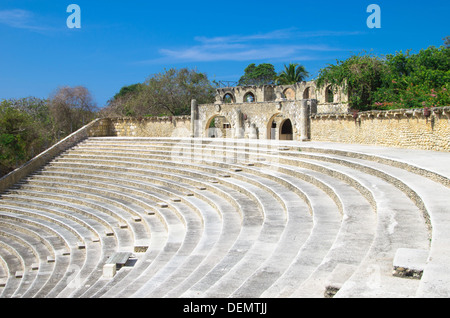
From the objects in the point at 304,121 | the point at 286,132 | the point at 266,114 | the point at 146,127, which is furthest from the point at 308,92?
the point at 146,127

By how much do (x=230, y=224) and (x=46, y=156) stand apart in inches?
543

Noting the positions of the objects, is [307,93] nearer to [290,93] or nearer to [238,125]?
[290,93]

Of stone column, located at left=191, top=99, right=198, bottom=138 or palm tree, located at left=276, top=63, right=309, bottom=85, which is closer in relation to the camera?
stone column, located at left=191, top=99, right=198, bottom=138

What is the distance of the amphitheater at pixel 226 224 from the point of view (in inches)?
153

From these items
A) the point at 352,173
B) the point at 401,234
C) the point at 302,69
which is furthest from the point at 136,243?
the point at 302,69

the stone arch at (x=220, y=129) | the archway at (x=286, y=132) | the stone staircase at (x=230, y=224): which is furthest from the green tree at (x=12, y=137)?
the archway at (x=286, y=132)

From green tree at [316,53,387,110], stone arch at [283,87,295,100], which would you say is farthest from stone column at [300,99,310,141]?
stone arch at [283,87,295,100]

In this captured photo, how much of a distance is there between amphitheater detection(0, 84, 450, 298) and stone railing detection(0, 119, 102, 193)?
0.27ft

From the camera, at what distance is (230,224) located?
7.76m

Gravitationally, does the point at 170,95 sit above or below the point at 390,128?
above

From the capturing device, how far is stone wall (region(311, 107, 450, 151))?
1181 centimetres

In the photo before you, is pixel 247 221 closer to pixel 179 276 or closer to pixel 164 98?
pixel 179 276

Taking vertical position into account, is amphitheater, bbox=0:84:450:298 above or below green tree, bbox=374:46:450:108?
below

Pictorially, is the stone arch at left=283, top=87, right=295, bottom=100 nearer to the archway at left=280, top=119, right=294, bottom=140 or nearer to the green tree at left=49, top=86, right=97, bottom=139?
the archway at left=280, top=119, right=294, bottom=140
